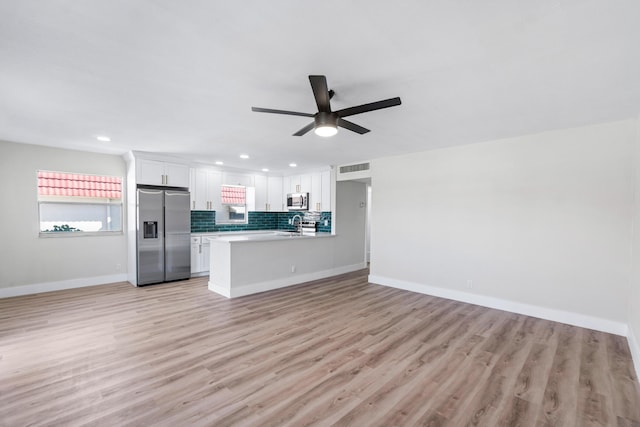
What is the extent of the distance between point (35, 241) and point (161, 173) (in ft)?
7.40

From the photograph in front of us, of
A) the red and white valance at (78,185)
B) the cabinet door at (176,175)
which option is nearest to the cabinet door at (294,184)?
the cabinet door at (176,175)

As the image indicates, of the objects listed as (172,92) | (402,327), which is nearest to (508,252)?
(402,327)

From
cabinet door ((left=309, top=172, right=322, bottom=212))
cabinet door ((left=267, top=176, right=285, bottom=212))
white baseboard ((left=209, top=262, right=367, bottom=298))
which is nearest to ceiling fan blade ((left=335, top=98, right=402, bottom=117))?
white baseboard ((left=209, top=262, right=367, bottom=298))

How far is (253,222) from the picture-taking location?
25.3 feet

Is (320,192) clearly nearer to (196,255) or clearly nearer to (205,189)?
(205,189)

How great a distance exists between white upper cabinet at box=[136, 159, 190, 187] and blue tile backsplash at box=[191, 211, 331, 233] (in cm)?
98

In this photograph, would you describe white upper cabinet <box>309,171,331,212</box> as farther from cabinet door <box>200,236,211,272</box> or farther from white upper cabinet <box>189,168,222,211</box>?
cabinet door <box>200,236,211,272</box>

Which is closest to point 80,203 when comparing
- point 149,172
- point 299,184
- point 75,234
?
point 75,234

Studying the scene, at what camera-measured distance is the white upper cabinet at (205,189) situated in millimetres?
6312

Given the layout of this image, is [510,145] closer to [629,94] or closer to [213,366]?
[629,94]

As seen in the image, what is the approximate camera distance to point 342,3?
1.53 meters

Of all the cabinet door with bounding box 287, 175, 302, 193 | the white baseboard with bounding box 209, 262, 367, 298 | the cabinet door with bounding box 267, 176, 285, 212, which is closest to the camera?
the white baseboard with bounding box 209, 262, 367, 298

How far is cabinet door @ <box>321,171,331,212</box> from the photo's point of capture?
660 cm

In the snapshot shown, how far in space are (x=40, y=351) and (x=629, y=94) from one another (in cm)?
610
